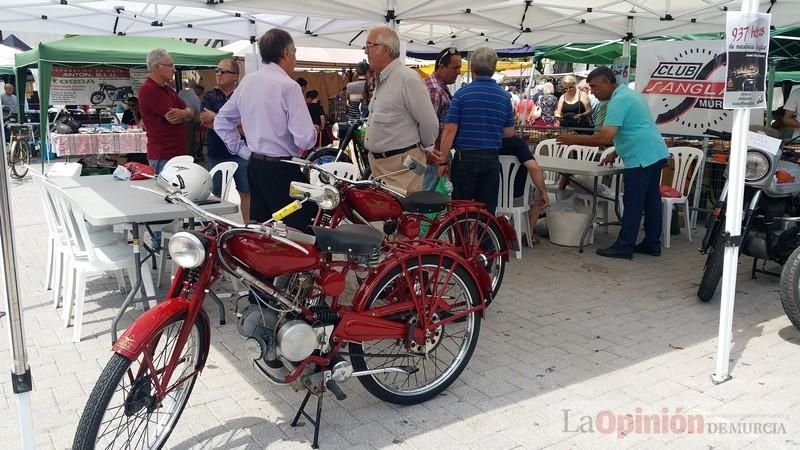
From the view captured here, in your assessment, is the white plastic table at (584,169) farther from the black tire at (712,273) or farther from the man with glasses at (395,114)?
the man with glasses at (395,114)

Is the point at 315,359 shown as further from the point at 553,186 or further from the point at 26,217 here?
the point at 26,217

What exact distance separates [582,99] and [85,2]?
8.78 metres

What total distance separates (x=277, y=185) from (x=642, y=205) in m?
3.54

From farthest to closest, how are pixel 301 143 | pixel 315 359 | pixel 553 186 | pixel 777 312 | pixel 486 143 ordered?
pixel 553 186, pixel 486 143, pixel 777 312, pixel 301 143, pixel 315 359

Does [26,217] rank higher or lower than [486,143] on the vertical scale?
lower

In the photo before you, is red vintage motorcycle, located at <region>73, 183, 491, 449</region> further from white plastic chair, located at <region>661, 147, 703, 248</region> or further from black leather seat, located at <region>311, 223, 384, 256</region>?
white plastic chair, located at <region>661, 147, 703, 248</region>

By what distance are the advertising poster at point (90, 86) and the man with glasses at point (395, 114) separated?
1025 cm

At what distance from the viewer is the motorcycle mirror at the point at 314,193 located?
2.53 metres

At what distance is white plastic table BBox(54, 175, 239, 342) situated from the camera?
3.52m

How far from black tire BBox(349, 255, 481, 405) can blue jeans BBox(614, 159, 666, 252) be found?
10.1ft

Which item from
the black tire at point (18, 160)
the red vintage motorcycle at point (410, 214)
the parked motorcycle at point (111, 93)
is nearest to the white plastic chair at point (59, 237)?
the red vintage motorcycle at point (410, 214)

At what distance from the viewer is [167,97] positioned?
5.21 metres

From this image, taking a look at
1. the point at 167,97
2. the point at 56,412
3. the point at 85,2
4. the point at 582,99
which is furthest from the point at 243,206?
the point at 582,99

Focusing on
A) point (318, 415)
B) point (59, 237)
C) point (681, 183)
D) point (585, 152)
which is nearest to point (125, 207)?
point (59, 237)
